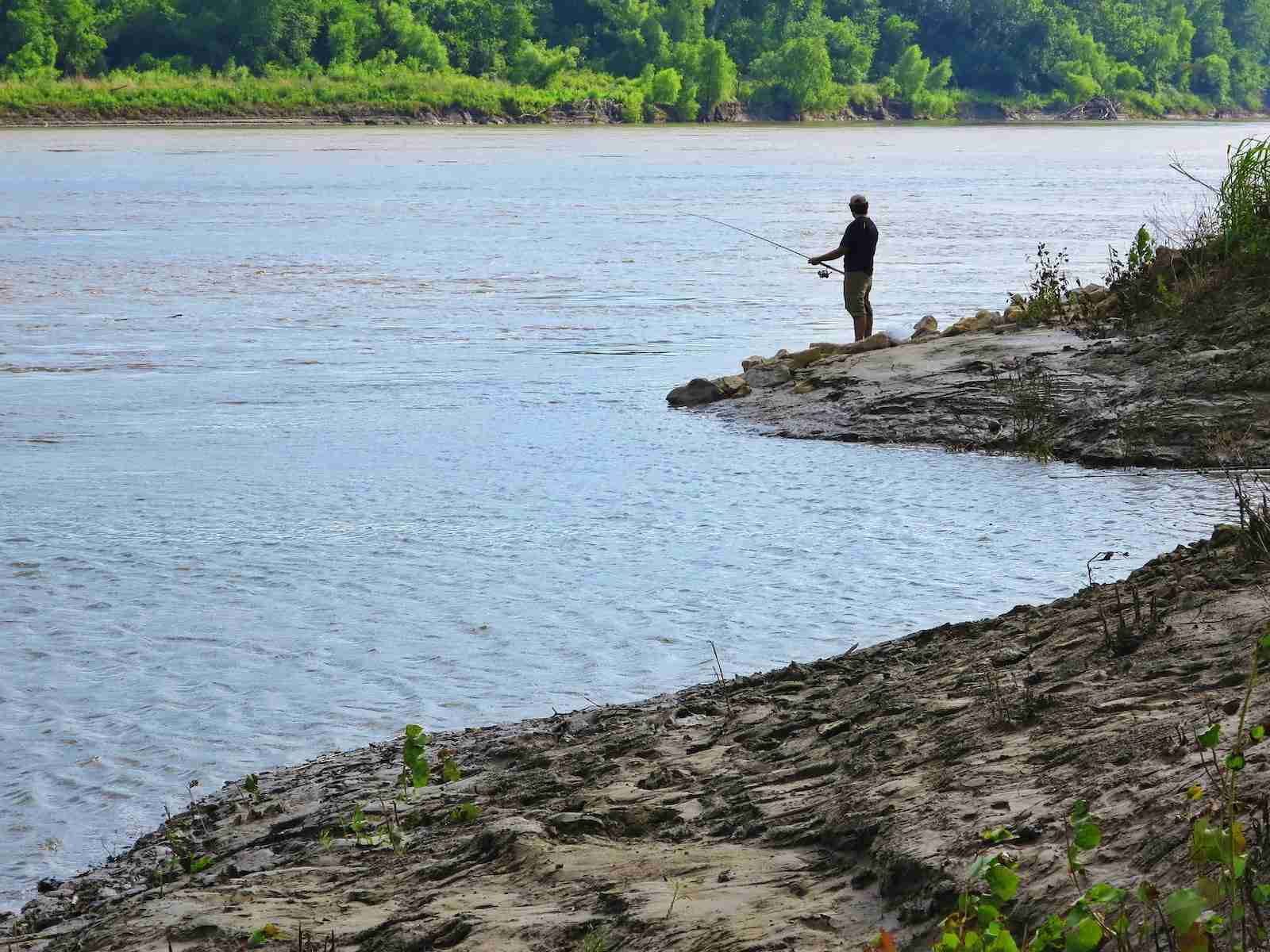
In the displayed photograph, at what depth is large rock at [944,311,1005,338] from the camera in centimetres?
1575

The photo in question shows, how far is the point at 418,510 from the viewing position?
11055mm

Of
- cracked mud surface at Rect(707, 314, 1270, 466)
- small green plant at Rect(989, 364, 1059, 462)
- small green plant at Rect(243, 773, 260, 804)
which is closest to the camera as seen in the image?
small green plant at Rect(243, 773, 260, 804)

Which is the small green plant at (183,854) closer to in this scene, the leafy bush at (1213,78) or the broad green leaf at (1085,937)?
the broad green leaf at (1085,937)

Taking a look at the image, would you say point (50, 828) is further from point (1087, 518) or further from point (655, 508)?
point (1087, 518)

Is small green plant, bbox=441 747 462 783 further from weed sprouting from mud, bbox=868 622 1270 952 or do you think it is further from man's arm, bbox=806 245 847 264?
man's arm, bbox=806 245 847 264

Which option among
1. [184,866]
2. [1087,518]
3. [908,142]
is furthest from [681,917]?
[908,142]

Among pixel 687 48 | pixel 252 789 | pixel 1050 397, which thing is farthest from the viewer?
pixel 687 48

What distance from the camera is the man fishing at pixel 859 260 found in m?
17.0

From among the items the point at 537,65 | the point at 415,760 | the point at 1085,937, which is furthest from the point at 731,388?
the point at 537,65

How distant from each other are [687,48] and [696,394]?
11230cm

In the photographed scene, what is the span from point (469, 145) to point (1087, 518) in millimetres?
76664

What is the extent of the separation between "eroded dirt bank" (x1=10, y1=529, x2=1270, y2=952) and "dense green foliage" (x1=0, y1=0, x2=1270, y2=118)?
99.0m

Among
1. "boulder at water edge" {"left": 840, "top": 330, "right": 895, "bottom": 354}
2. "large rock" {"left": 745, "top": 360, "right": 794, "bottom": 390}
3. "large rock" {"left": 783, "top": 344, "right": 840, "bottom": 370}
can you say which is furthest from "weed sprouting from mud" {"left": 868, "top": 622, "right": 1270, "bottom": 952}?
"large rock" {"left": 783, "top": 344, "right": 840, "bottom": 370}

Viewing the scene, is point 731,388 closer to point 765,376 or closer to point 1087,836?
point 765,376
